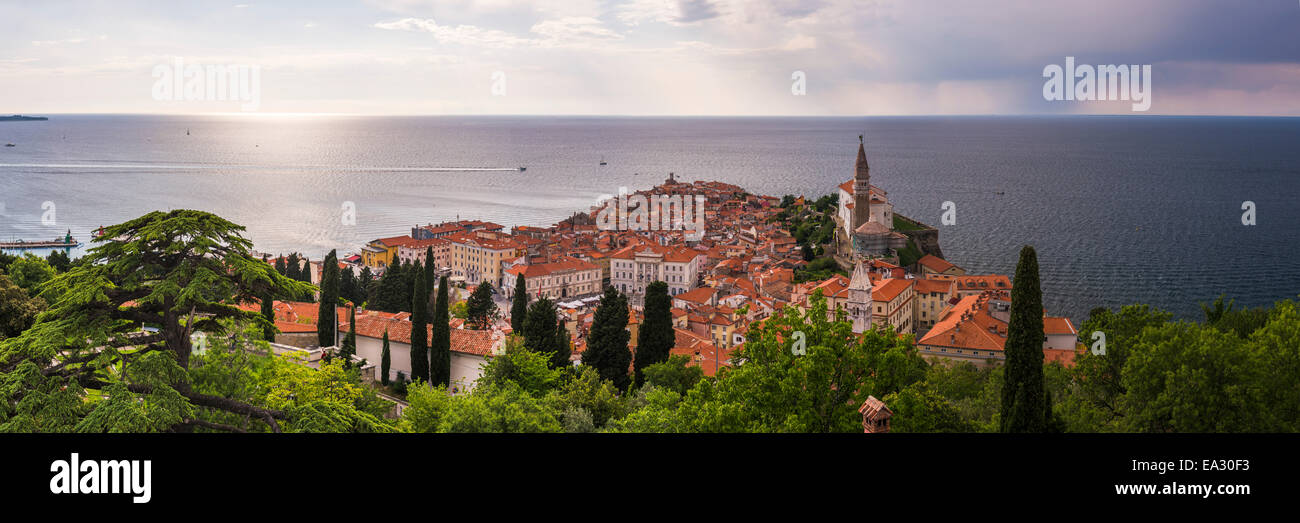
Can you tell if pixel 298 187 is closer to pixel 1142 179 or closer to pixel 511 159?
pixel 511 159

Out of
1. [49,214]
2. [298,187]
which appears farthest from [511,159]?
[49,214]

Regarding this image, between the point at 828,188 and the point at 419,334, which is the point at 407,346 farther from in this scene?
the point at 828,188

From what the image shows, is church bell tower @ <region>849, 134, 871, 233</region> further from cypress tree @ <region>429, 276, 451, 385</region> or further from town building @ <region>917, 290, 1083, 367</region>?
cypress tree @ <region>429, 276, 451, 385</region>

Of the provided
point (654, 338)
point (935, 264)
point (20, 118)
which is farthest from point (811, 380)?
point (20, 118)

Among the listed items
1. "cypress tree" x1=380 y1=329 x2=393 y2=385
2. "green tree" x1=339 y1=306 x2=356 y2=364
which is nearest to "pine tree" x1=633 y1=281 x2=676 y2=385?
"cypress tree" x1=380 y1=329 x2=393 y2=385

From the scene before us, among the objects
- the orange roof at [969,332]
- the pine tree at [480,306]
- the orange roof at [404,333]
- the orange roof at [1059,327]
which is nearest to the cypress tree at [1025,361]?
the orange roof at [404,333]
